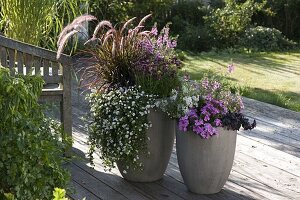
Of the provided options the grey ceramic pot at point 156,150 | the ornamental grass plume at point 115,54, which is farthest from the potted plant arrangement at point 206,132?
the ornamental grass plume at point 115,54

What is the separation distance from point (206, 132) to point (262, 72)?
6.82 metres

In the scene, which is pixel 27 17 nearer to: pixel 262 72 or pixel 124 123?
pixel 124 123

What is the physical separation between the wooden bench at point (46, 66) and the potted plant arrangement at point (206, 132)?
40.5 inches

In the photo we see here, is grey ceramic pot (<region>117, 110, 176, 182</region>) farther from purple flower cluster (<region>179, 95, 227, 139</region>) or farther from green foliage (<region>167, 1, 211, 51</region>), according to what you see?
green foliage (<region>167, 1, 211, 51</region>)

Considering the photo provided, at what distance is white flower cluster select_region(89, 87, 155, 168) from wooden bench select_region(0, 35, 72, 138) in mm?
574

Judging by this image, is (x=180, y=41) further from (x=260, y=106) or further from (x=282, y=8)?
(x=260, y=106)

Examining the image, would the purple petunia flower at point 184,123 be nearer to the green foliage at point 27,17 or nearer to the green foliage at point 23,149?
the green foliage at point 23,149

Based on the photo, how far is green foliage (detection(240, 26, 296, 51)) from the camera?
42.5 feet

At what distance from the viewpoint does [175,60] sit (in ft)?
13.0

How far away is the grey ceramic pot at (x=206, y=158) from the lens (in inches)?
144

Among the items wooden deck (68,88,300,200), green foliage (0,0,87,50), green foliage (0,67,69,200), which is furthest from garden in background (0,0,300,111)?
green foliage (0,67,69,200)

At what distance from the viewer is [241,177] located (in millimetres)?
4242

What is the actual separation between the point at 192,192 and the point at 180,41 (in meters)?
9.51

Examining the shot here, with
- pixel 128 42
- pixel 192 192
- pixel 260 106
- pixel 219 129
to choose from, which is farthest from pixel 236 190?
pixel 260 106
